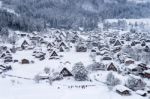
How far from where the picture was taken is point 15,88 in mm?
28453

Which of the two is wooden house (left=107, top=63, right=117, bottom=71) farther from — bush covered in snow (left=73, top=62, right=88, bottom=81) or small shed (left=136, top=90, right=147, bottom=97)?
small shed (left=136, top=90, right=147, bottom=97)

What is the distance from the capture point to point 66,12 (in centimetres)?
12794

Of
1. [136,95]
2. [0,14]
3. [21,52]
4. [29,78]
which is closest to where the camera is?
[136,95]

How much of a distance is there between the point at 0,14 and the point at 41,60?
136 ft

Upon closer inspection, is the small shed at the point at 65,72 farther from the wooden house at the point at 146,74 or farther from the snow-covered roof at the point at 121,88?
the wooden house at the point at 146,74

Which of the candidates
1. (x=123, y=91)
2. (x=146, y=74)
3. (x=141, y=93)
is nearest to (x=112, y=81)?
(x=123, y=91)

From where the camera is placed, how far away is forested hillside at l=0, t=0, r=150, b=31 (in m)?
79.6

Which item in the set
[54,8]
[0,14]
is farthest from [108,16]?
[0,14]

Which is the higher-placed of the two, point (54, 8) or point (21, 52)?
point (54, 8)

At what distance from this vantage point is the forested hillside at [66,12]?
79.6m

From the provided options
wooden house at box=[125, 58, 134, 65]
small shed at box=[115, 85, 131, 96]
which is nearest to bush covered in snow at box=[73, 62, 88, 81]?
small shed at box=[115, 85, 131, 96]

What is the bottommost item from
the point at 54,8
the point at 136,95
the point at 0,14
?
the point at 136,95

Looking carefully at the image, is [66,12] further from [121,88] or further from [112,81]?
[121,88]

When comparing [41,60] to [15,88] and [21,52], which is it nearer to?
[21,52]
